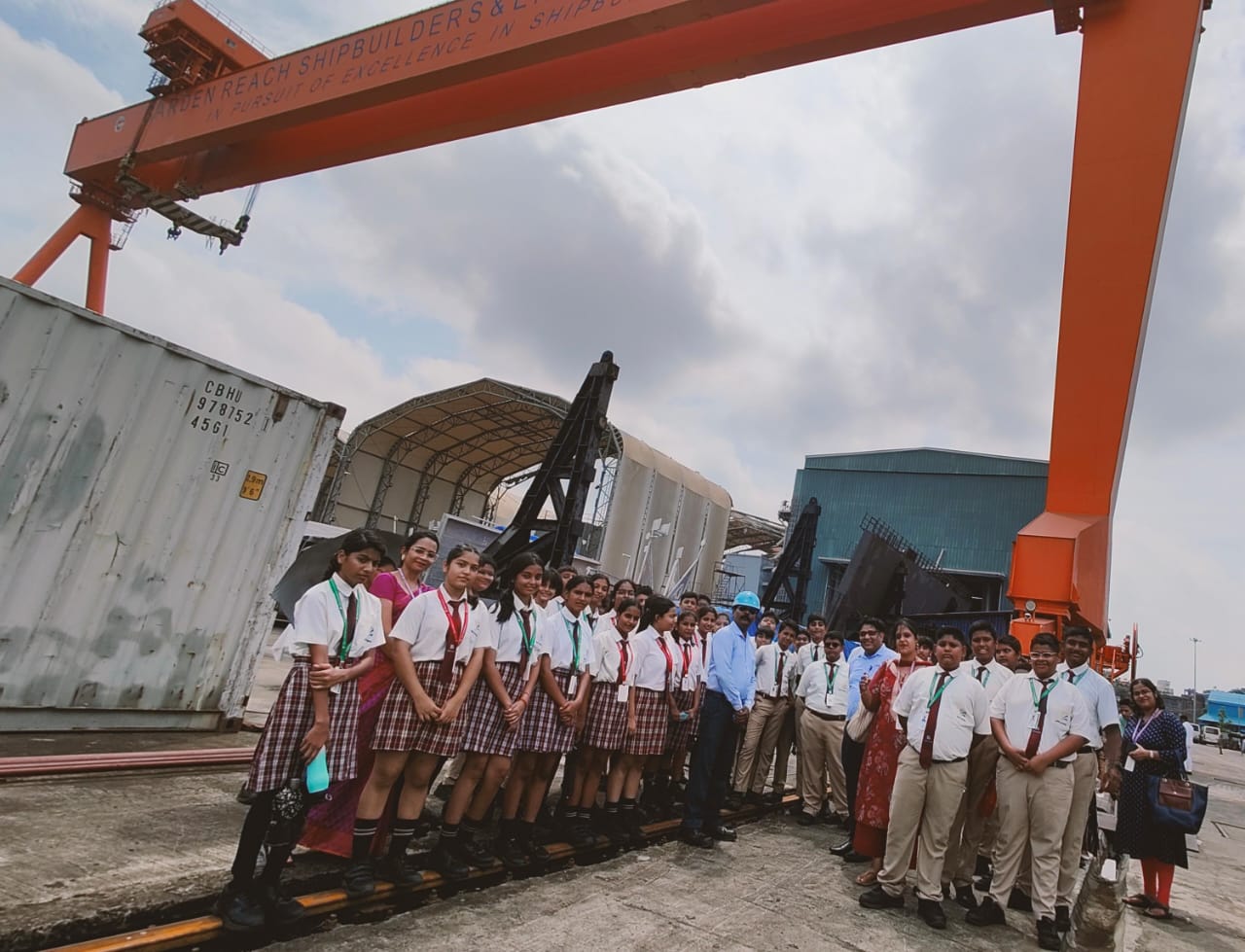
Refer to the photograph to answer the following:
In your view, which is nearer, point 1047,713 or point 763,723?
point 1047,713

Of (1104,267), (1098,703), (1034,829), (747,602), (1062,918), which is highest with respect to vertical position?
(1104,267)

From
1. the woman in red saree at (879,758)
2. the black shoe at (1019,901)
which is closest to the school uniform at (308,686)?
the woman in red saree at (879,758)

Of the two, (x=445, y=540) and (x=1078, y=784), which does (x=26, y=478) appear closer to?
(x=1078, y=784)

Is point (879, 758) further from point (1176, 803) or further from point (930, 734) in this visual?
point (1176, 803)

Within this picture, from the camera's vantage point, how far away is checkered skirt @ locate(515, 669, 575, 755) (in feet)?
12.3

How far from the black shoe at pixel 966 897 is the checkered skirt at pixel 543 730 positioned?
2565mm

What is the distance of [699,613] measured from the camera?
6035mm

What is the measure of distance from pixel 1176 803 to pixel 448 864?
4890 millimetres

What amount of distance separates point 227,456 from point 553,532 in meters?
4.13

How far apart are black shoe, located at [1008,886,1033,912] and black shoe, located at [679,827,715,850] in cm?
182

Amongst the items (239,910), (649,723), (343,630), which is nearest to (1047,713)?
(649,723)

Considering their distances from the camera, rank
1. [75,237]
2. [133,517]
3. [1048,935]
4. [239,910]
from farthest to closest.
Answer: [75,237], [133,517], [1048,935], [239,910]

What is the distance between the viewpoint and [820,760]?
6.21 m

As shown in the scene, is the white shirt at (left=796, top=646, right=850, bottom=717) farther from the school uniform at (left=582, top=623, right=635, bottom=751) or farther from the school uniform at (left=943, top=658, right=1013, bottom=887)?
the school uniform at (left=582, top=623, right=635, bottom=751)
